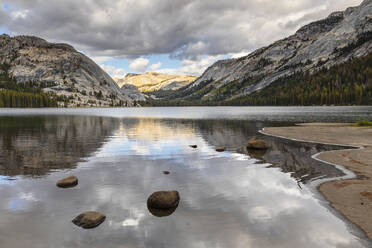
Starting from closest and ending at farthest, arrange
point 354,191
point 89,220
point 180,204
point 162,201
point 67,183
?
point 89,220
point 162,201
point 180,204
point 354,191
point 67,183

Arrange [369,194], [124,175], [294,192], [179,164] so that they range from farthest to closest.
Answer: [179,164] → [124,175] → [294,192] → [369,194]

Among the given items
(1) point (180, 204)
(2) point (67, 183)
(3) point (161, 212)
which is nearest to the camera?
(3) point (161, 212)

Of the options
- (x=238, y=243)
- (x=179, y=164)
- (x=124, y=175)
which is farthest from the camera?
(x=179, y=164)

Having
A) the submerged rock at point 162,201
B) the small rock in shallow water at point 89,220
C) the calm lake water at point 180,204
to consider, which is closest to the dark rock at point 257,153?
the calm lake water at point 180,204

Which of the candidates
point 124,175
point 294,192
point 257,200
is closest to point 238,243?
point 257,200

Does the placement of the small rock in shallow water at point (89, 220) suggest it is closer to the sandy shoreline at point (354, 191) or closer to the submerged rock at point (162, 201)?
the submerged rock at point (162, 201)

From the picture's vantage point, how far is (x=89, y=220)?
47.8 ft

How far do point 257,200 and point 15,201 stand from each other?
675 inches

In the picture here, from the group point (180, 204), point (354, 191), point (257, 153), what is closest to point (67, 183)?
point (180, 204)

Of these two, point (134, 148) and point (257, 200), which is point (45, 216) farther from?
point (134, 148)

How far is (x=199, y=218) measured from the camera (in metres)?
15.4

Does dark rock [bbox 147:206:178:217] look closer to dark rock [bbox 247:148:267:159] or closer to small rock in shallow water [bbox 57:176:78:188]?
small rock in shallow water [bbox 57:176:78:188]

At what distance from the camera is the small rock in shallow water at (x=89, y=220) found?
14375 millimetres

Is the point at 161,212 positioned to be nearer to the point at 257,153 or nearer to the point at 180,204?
the point at 180,204
